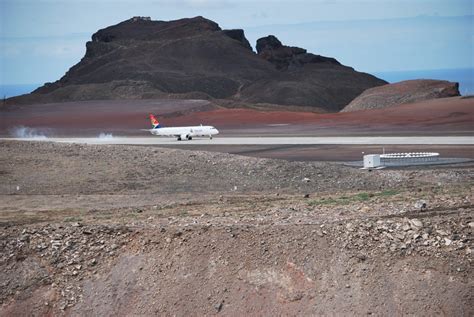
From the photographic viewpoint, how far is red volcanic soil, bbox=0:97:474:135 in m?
78.8

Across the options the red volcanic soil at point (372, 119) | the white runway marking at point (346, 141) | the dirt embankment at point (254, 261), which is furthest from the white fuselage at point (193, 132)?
the dirt embankment at point (254, 261)

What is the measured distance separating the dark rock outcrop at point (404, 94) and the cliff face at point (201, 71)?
25.0 meters

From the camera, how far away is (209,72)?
169 m

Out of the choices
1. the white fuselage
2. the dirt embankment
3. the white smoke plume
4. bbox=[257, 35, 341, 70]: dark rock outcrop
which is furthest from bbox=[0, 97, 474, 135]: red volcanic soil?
bbox=[257, 35, 341, 70]: dark rock outcrop

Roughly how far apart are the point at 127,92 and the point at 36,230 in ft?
406

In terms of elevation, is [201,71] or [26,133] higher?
[201,71]

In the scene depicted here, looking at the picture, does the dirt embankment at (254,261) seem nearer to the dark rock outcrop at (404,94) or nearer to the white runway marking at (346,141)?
the white runway marking at (346,141)

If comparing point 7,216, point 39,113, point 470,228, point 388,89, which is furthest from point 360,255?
point 39,113

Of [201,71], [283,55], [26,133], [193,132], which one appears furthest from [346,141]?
[283,55]

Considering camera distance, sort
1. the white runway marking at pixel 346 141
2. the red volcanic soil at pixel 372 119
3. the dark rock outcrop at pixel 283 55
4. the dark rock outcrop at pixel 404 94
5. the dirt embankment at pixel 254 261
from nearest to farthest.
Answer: the dirt embankment at pixel 254 261
the white runway marking at pixel 346 141
the red volcanic soil at pixel 372 119
the dark rock outcrop at pixel 404 94
the dark rock outcrop at pixel 283 55

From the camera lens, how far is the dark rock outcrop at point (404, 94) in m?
104

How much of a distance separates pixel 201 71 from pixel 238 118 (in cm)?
7049

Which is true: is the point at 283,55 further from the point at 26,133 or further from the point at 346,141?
the point at 346,141

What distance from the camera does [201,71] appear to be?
554 feet
